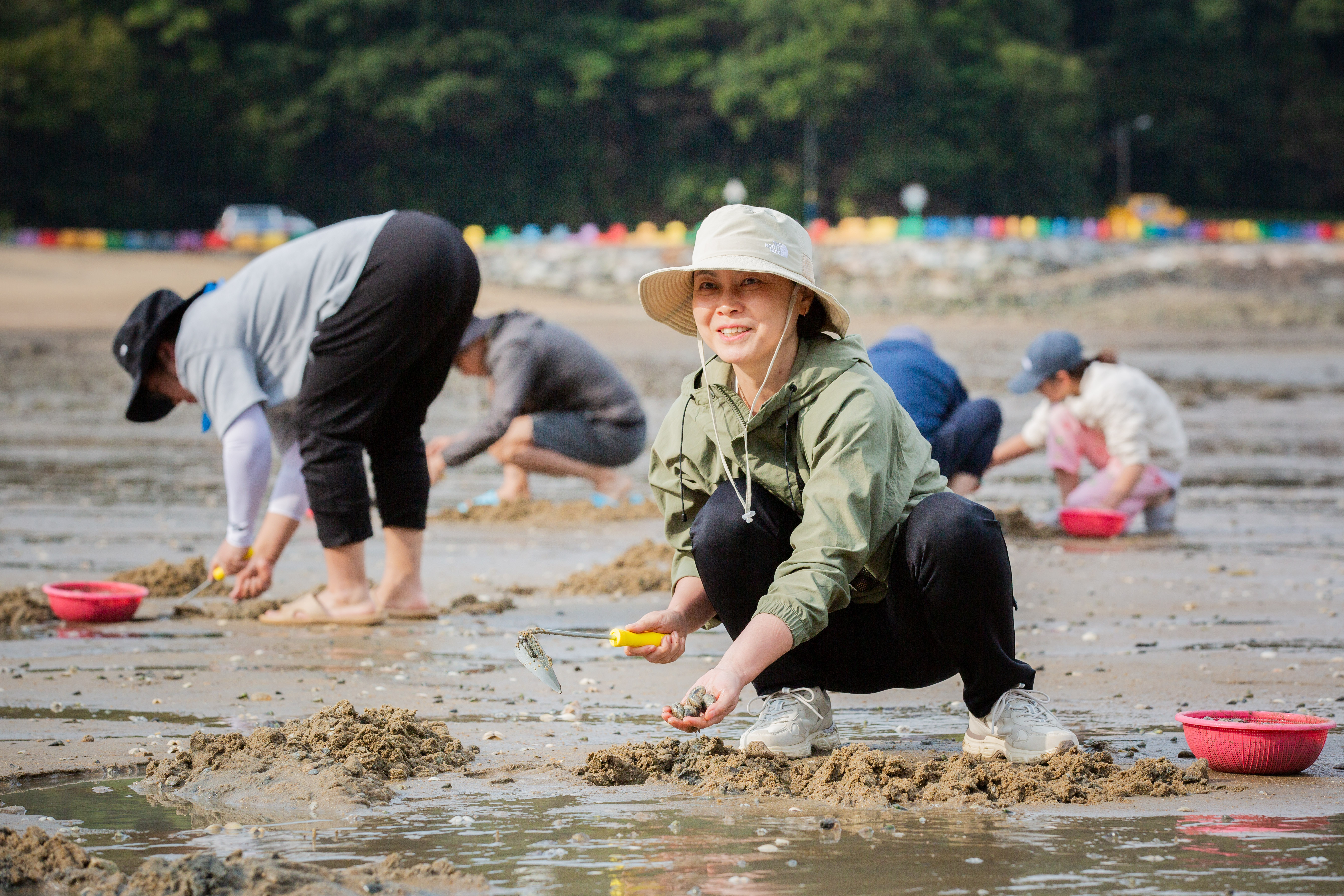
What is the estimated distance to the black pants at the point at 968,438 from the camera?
19.0 feet

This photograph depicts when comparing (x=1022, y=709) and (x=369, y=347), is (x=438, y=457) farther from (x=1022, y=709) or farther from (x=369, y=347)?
(x=1022, y=709)

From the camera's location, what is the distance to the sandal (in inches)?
200

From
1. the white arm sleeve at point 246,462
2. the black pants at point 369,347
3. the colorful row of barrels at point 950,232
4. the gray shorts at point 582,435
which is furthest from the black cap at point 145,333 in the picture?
the colorful row of barrels at point 950,232

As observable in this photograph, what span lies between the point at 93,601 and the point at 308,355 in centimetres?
116

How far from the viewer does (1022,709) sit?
3273mm

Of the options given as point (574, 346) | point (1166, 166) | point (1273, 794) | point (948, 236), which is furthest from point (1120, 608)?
point (1166, 166)

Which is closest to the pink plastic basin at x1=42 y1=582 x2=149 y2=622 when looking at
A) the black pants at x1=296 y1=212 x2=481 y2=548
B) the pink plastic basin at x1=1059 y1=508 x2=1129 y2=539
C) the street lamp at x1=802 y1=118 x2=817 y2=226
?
the black pants at x1=296 y1=212 x2=481 y2=548

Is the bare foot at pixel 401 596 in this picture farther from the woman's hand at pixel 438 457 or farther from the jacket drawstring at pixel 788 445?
the jacket drawstring at pixel 788 445

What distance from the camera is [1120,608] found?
17.6ft

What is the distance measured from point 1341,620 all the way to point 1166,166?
202 ft

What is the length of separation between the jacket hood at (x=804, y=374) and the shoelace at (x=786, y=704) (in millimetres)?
691

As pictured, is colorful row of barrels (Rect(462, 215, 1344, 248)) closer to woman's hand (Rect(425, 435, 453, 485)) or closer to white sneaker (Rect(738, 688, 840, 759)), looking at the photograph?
woman's hand (Rect(425, 435, 453, 485))

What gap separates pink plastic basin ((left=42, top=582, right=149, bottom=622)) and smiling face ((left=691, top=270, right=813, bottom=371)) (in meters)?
2.84

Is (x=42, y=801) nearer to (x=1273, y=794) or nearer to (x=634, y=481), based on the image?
(x=1273, y=794)
